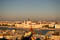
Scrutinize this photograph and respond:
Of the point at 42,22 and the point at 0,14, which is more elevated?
the point at 0,14

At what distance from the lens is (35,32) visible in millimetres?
2578

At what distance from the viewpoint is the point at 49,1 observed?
2607mm

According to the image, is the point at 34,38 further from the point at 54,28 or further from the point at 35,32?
the point at 54,28

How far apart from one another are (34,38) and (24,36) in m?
0.22

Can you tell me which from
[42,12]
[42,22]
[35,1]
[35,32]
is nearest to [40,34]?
[35,32]

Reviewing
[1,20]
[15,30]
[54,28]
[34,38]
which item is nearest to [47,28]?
[54,28]

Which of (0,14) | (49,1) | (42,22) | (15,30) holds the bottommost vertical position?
(15,30)

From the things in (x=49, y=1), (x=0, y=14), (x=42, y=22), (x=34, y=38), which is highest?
(x=49, y=1)

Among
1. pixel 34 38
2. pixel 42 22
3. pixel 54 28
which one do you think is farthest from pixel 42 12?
pixel 34 38

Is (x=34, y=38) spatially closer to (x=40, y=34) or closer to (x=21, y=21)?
(x=40, y=34)

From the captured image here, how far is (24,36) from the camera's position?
2.55 metres

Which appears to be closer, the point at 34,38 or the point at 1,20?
the point at 34,38

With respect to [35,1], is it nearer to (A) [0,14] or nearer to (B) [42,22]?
(B) [42,22]

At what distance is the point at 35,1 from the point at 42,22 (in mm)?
500
